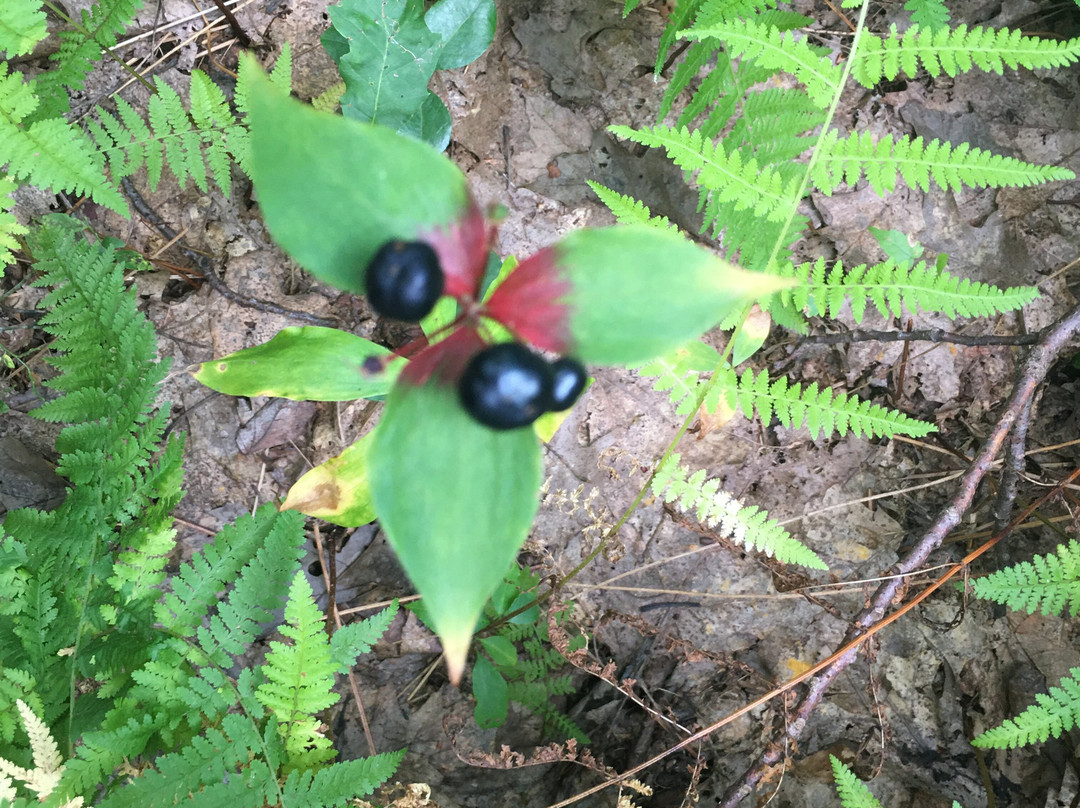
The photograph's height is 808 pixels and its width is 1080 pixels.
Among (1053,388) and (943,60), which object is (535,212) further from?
(1053,388)

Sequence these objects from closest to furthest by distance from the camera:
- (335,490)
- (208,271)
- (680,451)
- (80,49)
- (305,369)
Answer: (305,369)
(335,490)
(80,49)
(208,271)
(680,451)

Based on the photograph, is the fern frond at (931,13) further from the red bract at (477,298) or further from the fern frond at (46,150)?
the fern frond at (46,150)

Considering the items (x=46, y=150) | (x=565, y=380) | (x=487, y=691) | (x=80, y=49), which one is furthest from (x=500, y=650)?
(x=80, y=49)

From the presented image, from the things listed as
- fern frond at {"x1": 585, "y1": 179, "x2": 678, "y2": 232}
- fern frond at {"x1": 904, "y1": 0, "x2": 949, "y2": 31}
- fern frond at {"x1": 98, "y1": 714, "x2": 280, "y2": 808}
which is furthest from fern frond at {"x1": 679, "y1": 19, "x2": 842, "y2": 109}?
fern frond at {"x1": 98, "y1": 714, "x2": 280, "y2": 808}

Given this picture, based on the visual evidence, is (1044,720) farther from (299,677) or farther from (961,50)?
(299,677)

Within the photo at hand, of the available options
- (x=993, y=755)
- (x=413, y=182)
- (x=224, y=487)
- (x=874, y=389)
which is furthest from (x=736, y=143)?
(x=993, y=755)

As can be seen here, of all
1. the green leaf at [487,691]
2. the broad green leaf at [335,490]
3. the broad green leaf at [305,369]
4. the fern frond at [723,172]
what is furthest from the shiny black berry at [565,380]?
the green leaf at [487,691]
